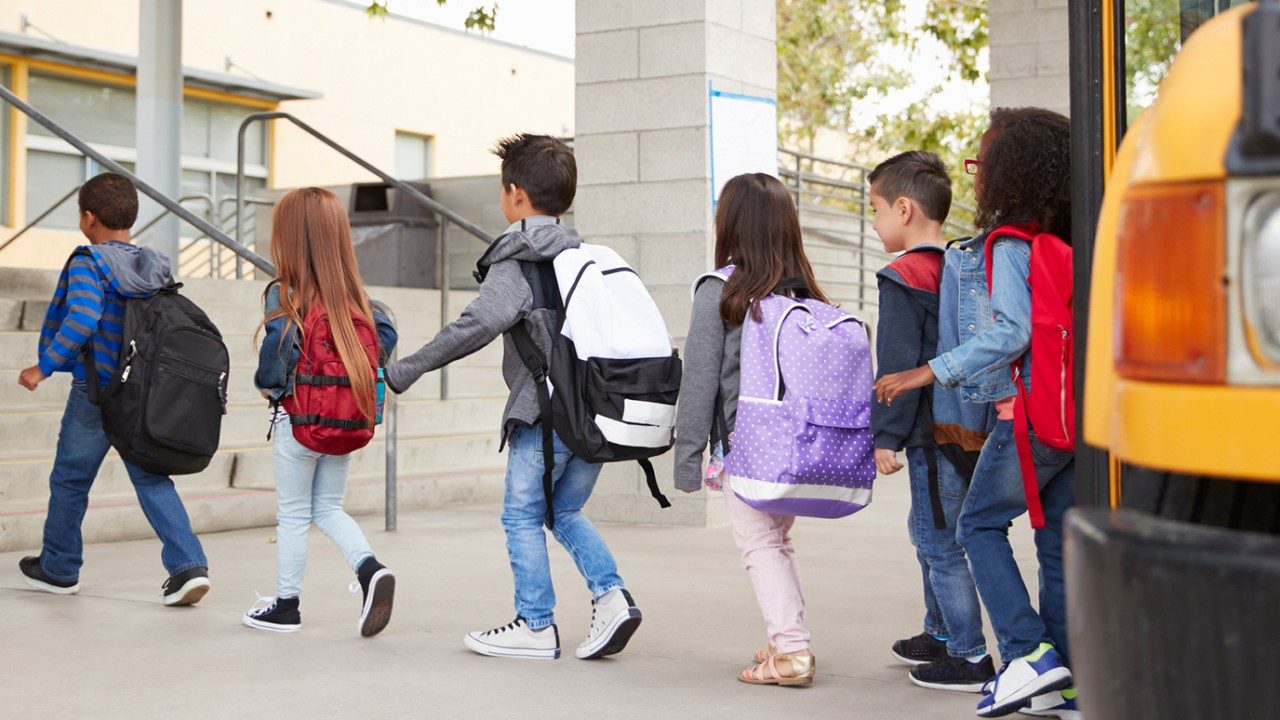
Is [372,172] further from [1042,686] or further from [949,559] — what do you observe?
[1042,686]

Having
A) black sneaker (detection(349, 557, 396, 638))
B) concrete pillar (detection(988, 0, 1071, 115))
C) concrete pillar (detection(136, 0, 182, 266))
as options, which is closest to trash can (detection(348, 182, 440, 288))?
concrete pillar (detection(136, 0, 182, 266))

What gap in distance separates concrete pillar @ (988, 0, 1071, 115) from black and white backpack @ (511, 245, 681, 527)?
25.7ft

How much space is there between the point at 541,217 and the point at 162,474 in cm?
192

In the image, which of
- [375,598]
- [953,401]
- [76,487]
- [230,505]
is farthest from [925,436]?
[230,505]

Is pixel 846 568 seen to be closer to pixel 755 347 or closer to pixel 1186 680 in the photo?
pixel 755 347

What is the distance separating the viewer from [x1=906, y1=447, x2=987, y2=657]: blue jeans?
4430mm

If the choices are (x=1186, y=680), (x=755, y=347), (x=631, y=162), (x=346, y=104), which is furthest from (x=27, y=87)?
(x=1186, y=680)

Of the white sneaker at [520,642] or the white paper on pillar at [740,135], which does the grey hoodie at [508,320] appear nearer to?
the white sneaker at [520,642]

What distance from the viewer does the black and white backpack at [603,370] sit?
4738 mm

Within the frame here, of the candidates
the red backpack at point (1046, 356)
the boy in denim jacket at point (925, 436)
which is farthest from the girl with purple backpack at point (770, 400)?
the red backpack at point (1046, 356)

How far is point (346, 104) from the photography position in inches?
1126

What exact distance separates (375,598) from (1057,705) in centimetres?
226

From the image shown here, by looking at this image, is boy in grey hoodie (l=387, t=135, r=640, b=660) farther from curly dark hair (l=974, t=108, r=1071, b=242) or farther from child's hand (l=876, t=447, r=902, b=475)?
curly dark hair (l=974, t=108, r=1071, b=242)

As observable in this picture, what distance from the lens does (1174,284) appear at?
1.86m
